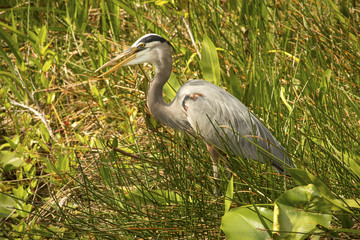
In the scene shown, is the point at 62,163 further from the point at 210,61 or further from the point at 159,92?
the point at 210,61

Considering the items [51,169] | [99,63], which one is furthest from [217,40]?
[51,169]

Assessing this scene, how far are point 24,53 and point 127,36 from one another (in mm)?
790

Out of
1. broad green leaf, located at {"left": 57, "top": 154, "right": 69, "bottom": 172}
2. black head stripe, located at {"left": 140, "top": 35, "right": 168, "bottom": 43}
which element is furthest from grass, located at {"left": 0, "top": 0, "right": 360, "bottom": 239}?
black head stripe, located at {"left": 140, "top": 35, "right": 168, "bottom": 43}

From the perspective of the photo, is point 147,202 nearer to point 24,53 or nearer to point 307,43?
point 307,43

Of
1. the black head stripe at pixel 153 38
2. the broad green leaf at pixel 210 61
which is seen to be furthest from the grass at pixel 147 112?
the black head stripe at pixel 153 38

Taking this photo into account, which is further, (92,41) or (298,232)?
(92,41)

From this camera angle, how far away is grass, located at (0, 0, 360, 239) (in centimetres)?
182

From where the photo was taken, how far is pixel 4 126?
2943 mm

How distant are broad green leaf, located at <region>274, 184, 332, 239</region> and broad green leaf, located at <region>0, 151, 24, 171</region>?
5.33ft

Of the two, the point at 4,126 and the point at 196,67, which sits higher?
the point at 196,67

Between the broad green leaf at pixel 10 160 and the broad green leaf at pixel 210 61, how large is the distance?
1111 mm

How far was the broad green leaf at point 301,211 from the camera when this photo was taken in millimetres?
1302

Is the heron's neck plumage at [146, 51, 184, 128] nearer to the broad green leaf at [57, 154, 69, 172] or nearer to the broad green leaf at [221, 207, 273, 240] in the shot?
the broad green leaf at [57, 154, 69, 172]

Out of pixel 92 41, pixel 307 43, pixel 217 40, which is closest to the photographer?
pixel 307 43
